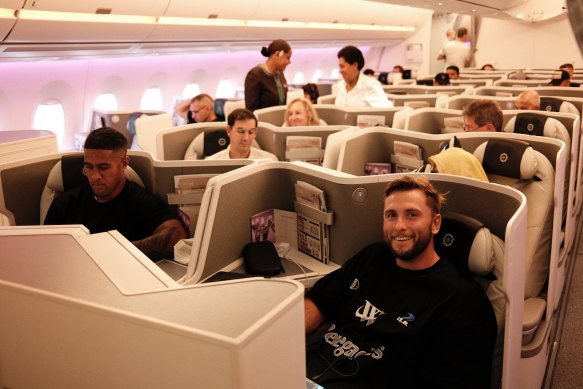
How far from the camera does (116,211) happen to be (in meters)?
3.25

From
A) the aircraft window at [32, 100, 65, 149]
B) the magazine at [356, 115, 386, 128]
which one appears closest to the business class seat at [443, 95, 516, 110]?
the magazine at [356, 115, 386, 128]

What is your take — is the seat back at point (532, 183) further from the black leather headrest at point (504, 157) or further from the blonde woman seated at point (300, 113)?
the blonde woman seated at point (300, 113)

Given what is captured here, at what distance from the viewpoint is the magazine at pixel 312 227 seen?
282 centimetres

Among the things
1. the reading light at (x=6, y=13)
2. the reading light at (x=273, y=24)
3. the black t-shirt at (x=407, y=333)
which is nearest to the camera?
the black t-shirt at (x=407, y=333)

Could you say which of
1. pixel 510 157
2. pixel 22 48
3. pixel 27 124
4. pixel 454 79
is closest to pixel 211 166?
pixel 510 157

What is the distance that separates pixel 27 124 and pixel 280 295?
25.2ft

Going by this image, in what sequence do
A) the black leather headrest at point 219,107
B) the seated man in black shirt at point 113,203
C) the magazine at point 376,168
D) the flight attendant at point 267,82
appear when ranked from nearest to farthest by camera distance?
1. the seated man in black shirt at point 113,203
2. the magazine at point 376,168
3. the flight attendant at point 267,82
4. the black leather headrest at point 219,107

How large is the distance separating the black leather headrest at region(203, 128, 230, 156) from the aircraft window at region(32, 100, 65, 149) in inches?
165

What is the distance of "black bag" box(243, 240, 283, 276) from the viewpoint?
2.71 metres

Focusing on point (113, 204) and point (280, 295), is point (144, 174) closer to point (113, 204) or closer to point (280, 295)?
point (113, 204)

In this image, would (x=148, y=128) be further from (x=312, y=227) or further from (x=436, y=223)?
(x=436, y=223)

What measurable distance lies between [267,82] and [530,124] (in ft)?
8.88

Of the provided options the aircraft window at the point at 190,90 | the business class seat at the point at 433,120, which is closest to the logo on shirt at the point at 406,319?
the business class seat at the point at 433,120

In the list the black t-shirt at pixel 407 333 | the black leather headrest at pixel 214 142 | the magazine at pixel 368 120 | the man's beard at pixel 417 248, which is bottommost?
the black t-shirt at pixel 407 333
